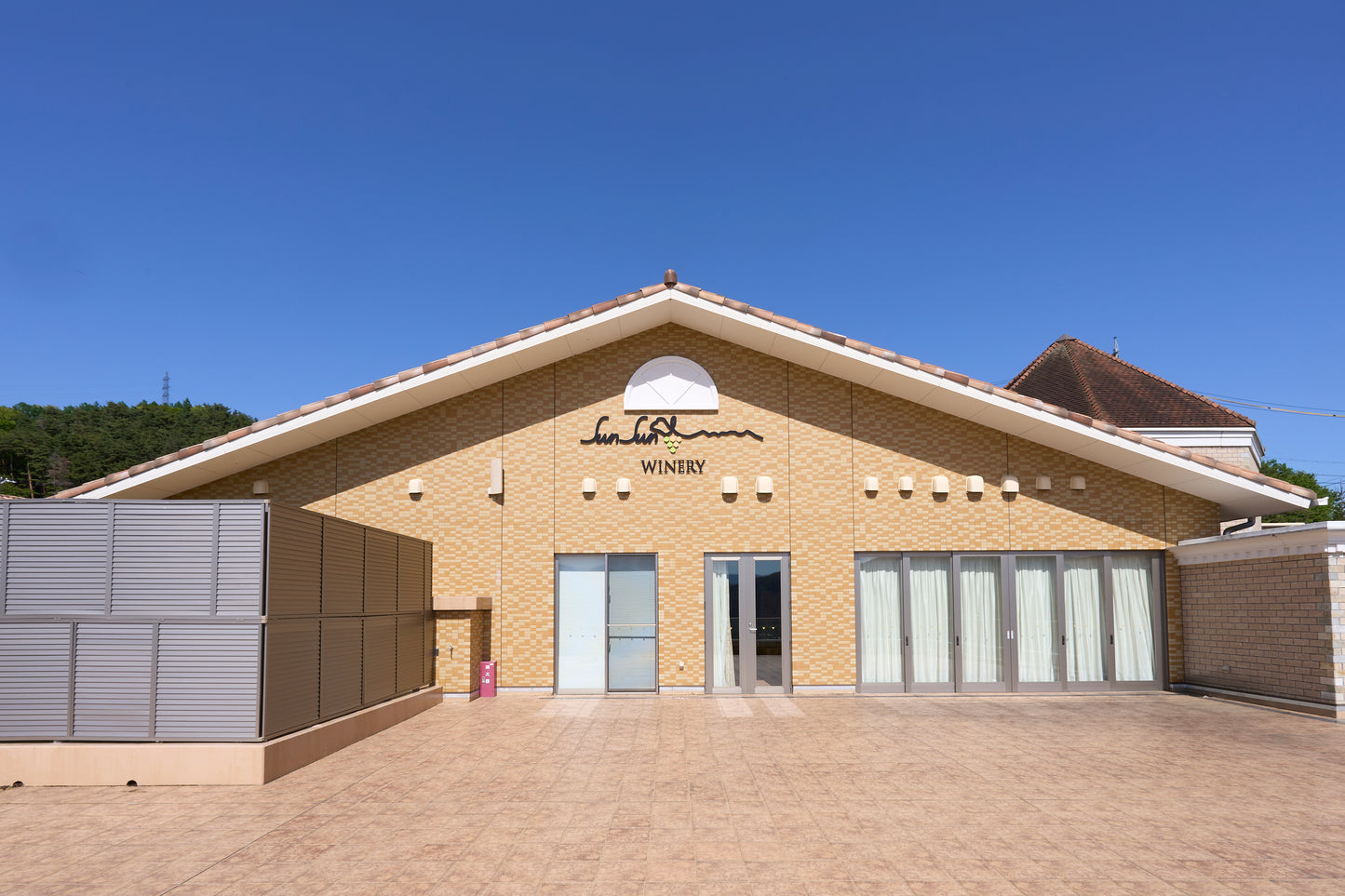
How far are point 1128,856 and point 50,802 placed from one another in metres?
9.62

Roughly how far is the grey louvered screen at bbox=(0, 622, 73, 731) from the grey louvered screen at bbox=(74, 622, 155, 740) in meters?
0.15

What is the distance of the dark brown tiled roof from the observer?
23.6m

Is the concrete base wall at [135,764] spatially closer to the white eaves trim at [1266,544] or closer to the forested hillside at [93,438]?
the white eaves trim at [1266,544]

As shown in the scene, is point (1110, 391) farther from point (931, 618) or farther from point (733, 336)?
point (733, 336)

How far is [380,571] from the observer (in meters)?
12.6

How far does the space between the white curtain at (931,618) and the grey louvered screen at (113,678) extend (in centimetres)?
1188

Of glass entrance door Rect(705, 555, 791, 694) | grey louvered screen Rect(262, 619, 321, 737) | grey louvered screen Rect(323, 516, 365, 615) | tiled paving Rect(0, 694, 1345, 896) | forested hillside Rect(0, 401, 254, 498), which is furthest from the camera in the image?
forested hillside Rect(0, 401, 254, 498)

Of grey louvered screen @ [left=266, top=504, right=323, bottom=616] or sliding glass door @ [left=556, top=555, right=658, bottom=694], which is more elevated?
grey louvered screen @ [left=266, top=504, right=323, bottom=616]

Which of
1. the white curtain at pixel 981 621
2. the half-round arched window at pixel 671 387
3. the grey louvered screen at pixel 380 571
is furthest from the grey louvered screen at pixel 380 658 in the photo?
the white curtain at pixel 981 621

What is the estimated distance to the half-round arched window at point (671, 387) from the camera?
51.7ft

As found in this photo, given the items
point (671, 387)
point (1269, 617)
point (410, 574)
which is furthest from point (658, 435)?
point (1269, 617)

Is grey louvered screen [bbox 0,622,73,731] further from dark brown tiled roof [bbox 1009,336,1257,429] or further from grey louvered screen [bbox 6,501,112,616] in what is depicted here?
dark brown tiled roof [bbox 1009,336,1257,429]

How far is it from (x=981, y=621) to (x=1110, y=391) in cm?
1280

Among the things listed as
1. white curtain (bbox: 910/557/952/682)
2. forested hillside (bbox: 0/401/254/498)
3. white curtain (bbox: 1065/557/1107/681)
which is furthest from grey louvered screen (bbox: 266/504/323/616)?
forested hillside (bbox: 0/401/254/498)
